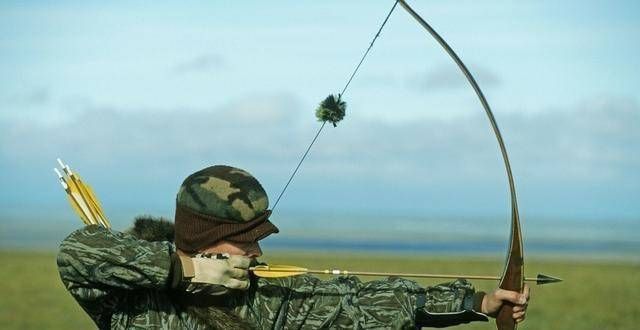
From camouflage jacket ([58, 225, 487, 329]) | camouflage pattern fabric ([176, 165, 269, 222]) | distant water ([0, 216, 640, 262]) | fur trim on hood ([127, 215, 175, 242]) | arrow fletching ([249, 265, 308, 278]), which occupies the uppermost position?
distant water ([0, 216, 640, 262])

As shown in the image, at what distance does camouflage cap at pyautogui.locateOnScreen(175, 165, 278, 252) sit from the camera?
4117 mm

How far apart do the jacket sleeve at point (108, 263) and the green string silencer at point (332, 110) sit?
87 cm

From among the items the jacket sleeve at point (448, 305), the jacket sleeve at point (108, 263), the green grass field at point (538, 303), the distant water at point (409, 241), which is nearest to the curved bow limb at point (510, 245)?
the jacket sleeve at point (448, 305)

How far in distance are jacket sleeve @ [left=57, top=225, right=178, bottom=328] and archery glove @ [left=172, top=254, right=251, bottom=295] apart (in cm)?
5

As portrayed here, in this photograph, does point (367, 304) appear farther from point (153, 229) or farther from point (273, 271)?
point (153, 229)

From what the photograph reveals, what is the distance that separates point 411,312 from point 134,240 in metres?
0.87

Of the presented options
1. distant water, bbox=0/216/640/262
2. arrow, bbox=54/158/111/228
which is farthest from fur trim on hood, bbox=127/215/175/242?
distant water, bbox=0/216/640/262

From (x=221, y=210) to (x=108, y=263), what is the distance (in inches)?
13.5

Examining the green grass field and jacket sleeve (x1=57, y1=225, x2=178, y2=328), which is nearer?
jacket sleeve (x1=57, y1=225, x2=178, y2=328)

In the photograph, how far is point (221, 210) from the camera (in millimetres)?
4113

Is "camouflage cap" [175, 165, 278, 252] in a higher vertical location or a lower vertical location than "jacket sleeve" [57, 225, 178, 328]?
higher

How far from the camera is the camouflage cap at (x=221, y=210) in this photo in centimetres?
412

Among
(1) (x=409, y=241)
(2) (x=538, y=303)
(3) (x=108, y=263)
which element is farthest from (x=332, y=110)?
(1) (x=409, y=241)

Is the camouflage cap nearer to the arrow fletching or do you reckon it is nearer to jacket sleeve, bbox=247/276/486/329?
the arrow fletching
